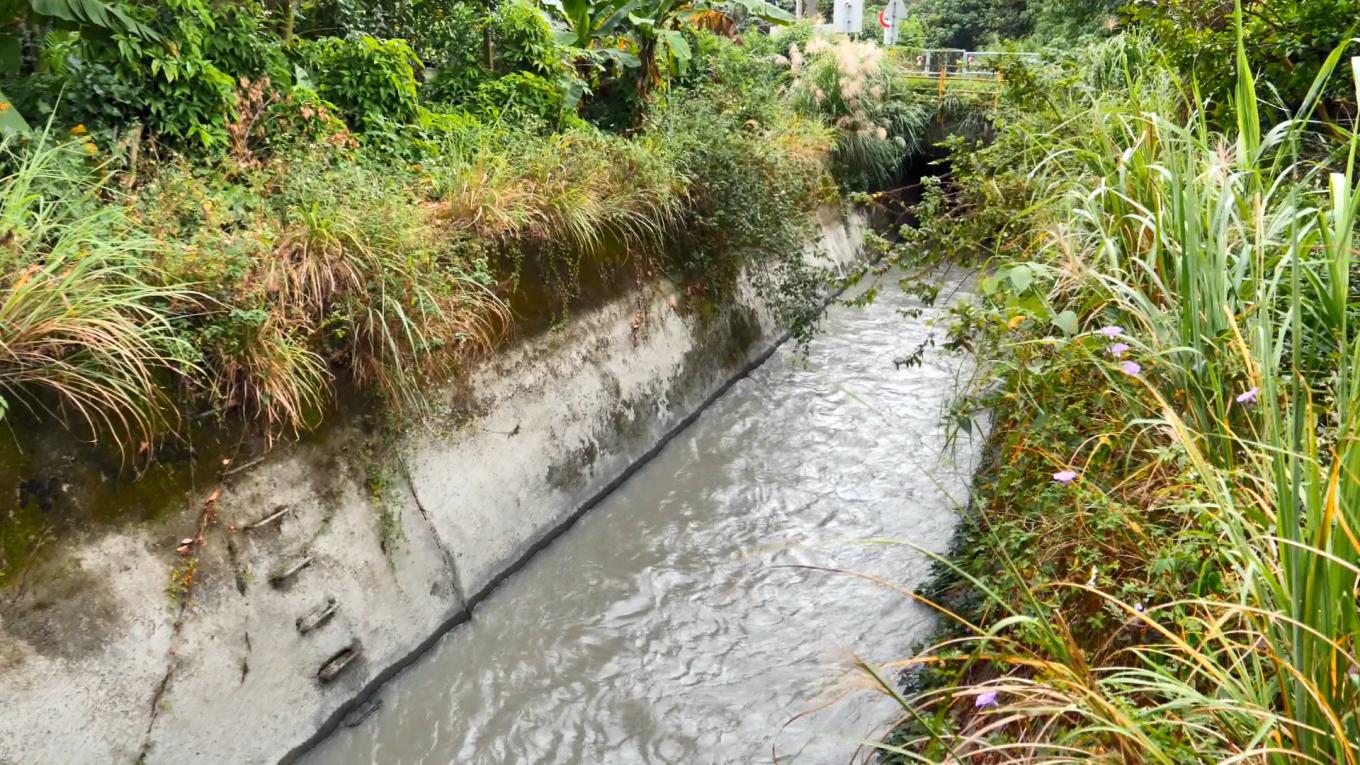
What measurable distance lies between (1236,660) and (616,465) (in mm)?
4392

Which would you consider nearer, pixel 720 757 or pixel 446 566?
pixel 720 757

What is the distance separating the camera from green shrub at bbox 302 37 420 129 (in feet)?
20.7

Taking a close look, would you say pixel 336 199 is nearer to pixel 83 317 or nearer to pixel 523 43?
pixel 83 317

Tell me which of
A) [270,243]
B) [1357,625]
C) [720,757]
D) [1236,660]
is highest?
[270,243]

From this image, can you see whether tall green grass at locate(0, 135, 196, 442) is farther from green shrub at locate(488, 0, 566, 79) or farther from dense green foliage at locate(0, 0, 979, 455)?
green shrub at locate(488, 0, 566, 79)

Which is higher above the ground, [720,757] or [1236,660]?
[1236,660]

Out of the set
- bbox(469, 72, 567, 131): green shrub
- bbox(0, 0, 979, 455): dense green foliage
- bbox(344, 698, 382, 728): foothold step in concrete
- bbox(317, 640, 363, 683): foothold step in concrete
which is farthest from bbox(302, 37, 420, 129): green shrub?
bbox(344, 698, 382, 728): foothold step in concrete

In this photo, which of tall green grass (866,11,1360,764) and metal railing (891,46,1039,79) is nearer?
tall green grass (866,11,1360,764)

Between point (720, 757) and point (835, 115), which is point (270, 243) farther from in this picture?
point (835, 115)

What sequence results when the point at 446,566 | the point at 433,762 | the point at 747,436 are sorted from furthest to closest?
1. the point at 747,436
2. the point at 446,566
3. the point at 433,762

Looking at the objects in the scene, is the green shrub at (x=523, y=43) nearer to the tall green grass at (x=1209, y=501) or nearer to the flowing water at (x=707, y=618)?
the flowing water at (x=707, y=618)

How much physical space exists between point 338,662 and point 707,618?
1.75 metres

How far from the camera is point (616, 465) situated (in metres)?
5.93

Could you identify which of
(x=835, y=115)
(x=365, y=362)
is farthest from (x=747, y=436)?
(x=835, y=115)
